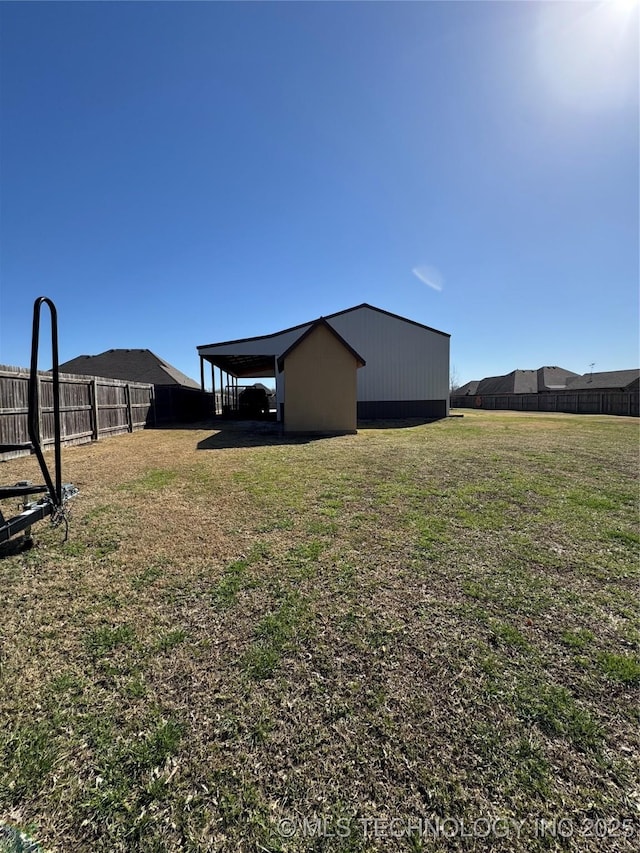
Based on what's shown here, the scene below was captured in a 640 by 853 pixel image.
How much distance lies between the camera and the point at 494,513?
4566 millimetres

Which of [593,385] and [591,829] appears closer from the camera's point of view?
[591,829]

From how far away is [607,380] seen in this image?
3788 cm

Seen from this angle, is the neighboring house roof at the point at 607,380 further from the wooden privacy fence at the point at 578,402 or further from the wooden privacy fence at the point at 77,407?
the wooden privacy fence at the point at 77,407

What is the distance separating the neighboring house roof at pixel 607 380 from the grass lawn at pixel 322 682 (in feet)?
136

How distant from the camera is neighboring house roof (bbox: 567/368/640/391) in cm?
3518

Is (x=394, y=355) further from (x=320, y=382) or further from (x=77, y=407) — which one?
(x=77, y=407)

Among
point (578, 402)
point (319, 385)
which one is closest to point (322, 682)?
point (319, 385)

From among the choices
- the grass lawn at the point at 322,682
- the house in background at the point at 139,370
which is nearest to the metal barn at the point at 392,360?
the house in background at the point at 139,370

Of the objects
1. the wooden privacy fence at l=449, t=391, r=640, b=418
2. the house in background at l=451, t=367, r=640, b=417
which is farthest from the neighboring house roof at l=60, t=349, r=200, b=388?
the house in background at l=451, t=367, r=640, b=417

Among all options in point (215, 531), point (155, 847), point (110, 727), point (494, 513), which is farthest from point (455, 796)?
point (494, 513)

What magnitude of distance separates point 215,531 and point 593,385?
153 feet

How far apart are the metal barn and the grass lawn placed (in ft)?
51.2

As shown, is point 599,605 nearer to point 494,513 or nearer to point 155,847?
point 494,513

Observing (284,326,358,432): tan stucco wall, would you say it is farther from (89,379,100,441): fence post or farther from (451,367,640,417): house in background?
(451,367,640,417): house in background
